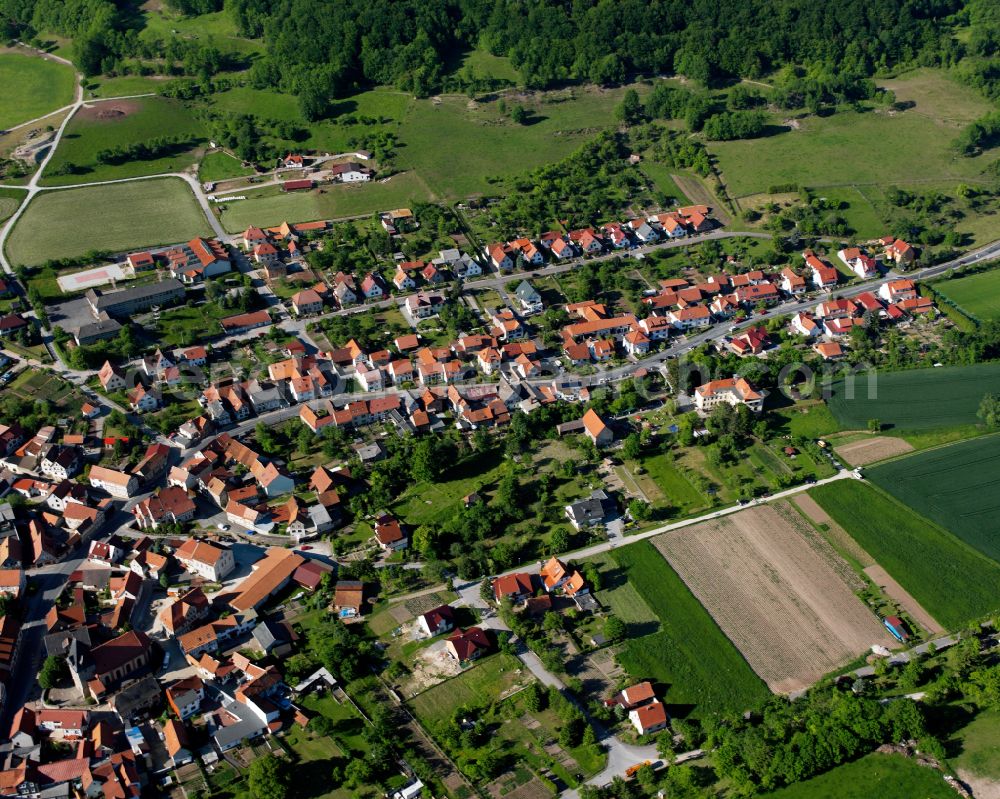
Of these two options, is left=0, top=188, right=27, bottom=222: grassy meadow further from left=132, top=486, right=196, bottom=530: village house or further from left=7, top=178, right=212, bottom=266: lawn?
left=132, top=486, right=196, bottom=530: village house

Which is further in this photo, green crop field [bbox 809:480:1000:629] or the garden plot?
green crop field [bbox 809:480:1000:629]

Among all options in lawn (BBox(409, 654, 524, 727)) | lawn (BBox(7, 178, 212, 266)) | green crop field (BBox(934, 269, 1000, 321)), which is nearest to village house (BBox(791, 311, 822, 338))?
green crop field (BBox(934, 269, 1000, 321))

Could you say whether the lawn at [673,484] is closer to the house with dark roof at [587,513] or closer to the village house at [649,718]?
the house with dark roof at [587,513]

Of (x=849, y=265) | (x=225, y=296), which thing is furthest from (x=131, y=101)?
(x=849, y=265)

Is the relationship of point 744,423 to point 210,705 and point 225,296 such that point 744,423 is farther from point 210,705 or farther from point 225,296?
point 225,296

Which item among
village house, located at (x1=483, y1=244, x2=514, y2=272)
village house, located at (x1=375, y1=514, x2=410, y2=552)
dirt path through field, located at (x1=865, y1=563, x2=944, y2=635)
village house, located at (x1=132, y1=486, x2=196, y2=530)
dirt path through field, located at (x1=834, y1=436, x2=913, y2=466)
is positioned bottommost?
dirt path through field, located at (x1=865, y1=563, x2=944, y2=635)

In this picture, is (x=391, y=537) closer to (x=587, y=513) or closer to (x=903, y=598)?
(x=587, y=513)
